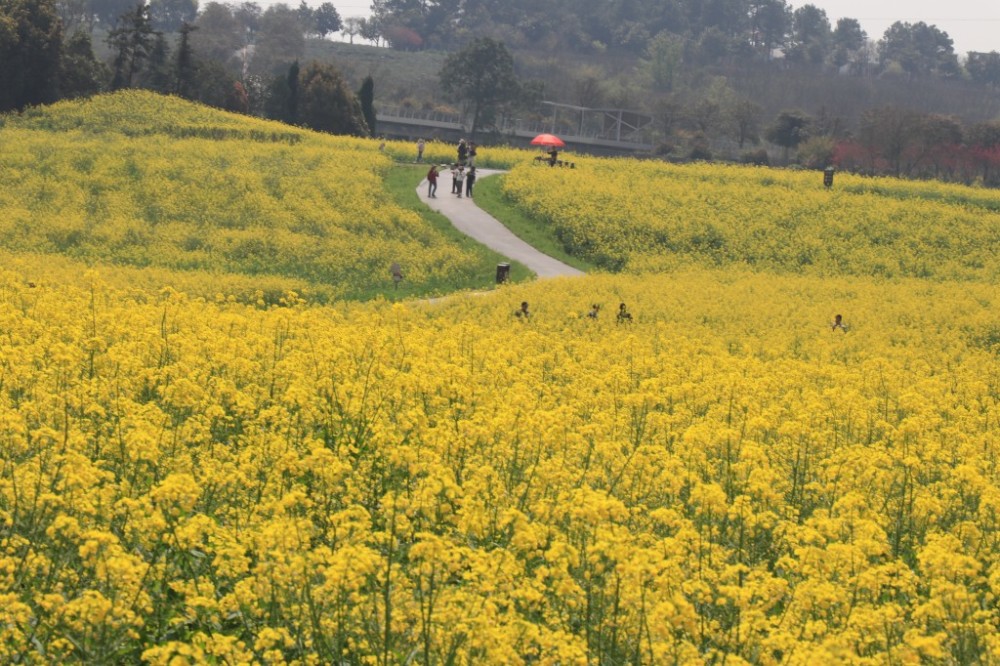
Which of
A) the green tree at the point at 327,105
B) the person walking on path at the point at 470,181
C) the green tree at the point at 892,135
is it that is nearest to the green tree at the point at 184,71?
the green tree at the point at 327,105

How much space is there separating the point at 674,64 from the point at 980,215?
114263mm

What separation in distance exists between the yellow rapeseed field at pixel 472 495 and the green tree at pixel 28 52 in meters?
31.2

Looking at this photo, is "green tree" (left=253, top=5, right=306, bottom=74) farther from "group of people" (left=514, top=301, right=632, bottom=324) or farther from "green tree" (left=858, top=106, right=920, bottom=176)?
"group of people" (left=514, top=301, right=632, bottom=324)

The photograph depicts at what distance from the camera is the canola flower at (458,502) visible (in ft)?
24.0

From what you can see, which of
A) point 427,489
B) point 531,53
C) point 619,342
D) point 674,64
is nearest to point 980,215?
point 619,342

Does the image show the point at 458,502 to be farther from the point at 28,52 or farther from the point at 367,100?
the point at 367,100

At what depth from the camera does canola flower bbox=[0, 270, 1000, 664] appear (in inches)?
288

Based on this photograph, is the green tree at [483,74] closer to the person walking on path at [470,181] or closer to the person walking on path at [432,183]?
the person walking on path at [470,181]

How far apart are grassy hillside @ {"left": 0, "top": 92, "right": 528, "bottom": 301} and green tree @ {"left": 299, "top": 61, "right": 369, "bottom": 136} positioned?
15.0 m

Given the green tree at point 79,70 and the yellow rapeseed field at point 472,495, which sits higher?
the green tree at point 79,70

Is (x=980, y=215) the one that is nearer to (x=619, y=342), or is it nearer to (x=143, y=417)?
(x=619, y=342)

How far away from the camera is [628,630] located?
764 centimetres

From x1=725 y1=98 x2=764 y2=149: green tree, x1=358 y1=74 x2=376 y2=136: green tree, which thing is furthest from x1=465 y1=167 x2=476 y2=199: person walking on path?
x1=725 y1=98 x2=764 y2=149: green tree

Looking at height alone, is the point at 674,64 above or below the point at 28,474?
above
